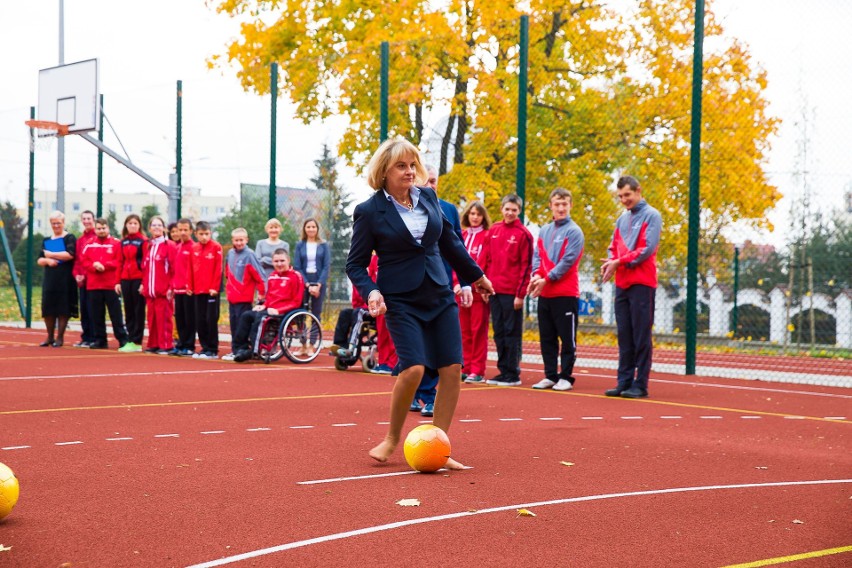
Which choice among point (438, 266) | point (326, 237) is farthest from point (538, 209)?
point (438, 266)

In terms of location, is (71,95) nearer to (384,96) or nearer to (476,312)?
(384,96)

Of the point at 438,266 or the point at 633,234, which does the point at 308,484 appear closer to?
the point at 438,266

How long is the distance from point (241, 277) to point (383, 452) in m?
7.95

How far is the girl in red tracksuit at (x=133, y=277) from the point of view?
49.6ft

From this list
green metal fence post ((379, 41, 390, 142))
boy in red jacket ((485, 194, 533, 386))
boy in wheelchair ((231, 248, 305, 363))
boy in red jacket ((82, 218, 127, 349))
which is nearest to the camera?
boy in red jacket ((485, 194, 533, 386))

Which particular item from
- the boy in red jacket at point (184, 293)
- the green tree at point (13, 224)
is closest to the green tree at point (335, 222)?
the boy in red jacket at point (184, 293)

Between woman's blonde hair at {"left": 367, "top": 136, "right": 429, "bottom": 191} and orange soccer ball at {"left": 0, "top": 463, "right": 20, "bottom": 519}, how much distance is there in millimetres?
2426

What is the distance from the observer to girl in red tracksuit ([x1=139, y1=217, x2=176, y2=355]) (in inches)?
562

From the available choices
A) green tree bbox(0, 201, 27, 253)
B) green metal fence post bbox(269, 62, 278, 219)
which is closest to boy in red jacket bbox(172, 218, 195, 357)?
green metal fence post bbox(269, 62, 278, 219)

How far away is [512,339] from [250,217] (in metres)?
8.11

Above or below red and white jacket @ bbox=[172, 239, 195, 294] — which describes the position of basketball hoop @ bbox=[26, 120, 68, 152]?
above

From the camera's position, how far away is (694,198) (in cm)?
1231

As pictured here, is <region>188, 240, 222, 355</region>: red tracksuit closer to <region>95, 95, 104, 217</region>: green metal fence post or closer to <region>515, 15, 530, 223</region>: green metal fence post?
<region>515, 15, 530, 223</region>: green metal fence post

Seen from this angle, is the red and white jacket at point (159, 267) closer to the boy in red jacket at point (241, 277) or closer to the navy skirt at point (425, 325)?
the boy in red jacket at point (241, 277)
